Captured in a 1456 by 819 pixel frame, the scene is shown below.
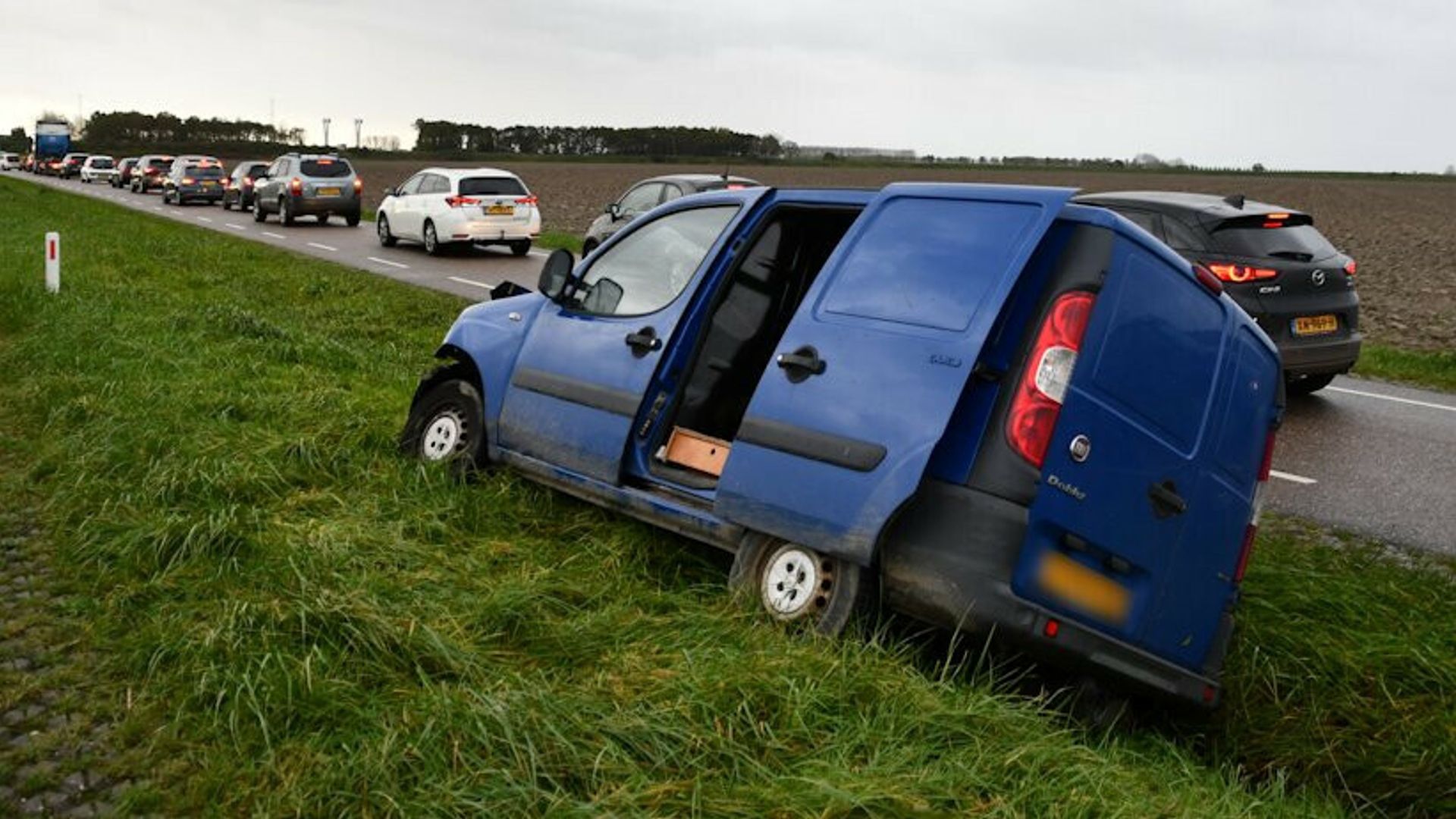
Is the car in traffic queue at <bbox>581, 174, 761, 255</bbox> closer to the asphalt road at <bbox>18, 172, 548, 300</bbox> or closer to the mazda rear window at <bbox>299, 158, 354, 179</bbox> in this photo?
the asphalt road at <bbox>18, 172, 548, 300</bbox>

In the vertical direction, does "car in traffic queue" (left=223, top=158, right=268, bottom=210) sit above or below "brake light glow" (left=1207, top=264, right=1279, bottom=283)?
below

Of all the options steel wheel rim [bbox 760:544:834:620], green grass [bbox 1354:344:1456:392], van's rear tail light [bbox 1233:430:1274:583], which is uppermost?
van's rear tail light [bbox 1233:430:1274:583]

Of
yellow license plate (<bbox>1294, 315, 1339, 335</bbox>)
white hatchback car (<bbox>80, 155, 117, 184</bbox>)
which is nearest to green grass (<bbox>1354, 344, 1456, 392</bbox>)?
yellow license plate (<bbox>1294, 315, 1339, 335</bbox>)

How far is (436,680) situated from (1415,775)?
3152mm

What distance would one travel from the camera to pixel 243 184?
36.0m

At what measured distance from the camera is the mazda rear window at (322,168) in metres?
29.5

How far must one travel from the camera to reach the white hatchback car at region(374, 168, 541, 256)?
21.8 m

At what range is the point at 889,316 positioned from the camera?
13.6 ft

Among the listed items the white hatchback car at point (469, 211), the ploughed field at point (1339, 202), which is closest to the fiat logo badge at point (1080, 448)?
the ploughed field at point (1339, 202)

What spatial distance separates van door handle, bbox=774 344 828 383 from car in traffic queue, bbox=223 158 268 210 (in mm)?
33633

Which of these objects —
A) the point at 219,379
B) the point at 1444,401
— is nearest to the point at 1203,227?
the point at 1444,401

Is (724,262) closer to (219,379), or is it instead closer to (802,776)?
(802,776)

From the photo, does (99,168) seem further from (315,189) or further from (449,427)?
(449,427)

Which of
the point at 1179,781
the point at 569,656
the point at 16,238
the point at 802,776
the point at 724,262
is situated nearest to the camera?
the point at 802,776
